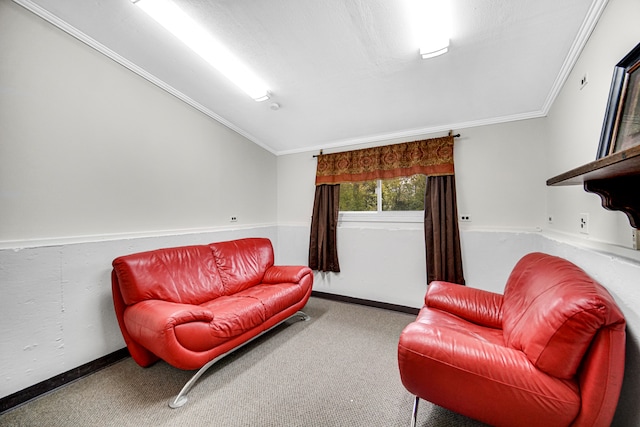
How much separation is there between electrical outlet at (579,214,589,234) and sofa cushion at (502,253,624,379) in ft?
1.38

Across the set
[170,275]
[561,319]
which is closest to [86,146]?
[170,275]

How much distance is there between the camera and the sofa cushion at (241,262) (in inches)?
97.4

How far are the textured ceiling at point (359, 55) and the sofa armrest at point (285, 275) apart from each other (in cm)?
184

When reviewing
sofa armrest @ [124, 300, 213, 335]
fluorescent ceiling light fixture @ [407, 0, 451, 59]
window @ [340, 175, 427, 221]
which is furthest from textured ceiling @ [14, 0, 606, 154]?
sofa armrest @ [124, 300, 213, 335]

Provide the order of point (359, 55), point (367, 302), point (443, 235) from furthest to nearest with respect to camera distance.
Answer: point (367, 302) < point (443, 235) < point (359, 55)

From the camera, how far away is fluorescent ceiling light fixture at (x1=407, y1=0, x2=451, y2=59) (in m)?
1.43

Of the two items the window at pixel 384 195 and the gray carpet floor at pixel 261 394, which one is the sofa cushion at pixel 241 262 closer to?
the gray carpet floor at pixel 261 394

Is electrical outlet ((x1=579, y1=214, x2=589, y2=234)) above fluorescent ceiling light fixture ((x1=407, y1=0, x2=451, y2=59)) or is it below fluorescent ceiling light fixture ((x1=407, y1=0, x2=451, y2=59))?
below

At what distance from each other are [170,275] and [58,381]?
928mm

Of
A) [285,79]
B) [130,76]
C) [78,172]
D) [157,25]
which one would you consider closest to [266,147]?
[285,79]

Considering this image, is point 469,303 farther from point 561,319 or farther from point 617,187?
point 617,187

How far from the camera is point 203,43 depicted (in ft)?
5.97

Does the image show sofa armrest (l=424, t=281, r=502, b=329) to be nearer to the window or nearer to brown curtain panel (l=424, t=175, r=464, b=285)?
brown curtain panel (l=424, t=175, r=464, b=285)

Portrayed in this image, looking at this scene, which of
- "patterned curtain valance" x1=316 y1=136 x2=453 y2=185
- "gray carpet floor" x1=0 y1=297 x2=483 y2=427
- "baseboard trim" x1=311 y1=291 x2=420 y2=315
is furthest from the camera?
"baseboard trim" x1=311 y1=291 x2=420 y2=315
